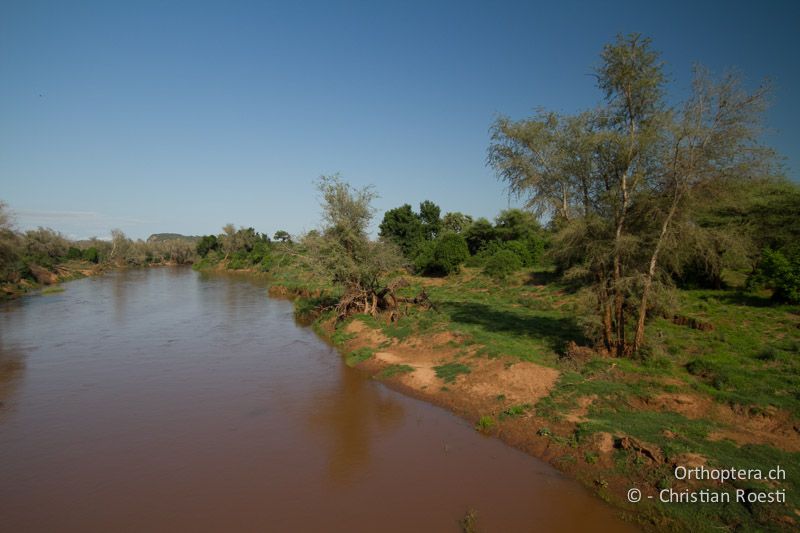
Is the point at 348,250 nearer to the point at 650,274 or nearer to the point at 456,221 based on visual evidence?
the point at 650,274

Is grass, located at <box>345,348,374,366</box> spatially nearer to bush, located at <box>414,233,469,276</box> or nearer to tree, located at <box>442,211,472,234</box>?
bush, located at <box>414,233,469,276</box>

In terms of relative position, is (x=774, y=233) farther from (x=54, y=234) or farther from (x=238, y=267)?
(x=54, y=234)

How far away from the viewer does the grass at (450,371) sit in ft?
47.6

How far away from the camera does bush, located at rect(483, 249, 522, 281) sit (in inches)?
1328

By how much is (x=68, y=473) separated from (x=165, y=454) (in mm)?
1935

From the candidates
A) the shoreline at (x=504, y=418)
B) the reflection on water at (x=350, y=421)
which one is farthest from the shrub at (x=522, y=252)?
the reflection on water at (x=350, y=421)

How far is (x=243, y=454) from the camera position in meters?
10.4

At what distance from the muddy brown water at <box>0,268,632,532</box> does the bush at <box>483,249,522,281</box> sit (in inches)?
716

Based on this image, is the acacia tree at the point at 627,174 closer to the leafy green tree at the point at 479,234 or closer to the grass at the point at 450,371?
the grass at the point at 450,371

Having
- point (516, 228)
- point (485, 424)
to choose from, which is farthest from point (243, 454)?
point (516, 228)

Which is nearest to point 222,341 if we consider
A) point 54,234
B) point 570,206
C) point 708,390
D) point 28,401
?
point 28,401

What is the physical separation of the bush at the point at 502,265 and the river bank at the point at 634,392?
12851 millimetres

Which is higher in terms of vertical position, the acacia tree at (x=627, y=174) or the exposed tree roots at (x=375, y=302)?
the acacia tree at (x=627, y=174)

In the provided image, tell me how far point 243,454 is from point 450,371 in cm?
726
